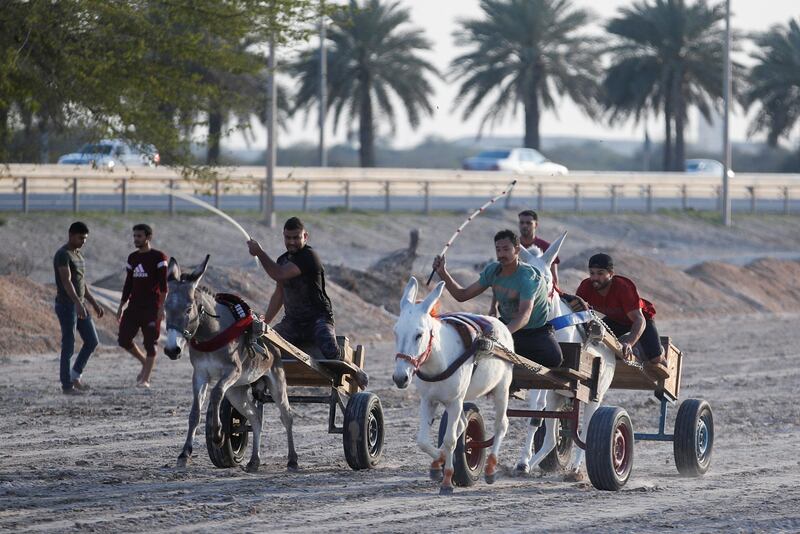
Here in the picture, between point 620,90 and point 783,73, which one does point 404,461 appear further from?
point 783,73

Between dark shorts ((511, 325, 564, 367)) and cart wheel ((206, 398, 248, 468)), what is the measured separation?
8.08 ft

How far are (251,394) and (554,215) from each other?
31769 mm

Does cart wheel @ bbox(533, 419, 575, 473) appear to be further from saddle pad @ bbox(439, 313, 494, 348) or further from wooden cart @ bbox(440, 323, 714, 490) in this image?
saddle pad @ bbox(439, 313, 494, 348)

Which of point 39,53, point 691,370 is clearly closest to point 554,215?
point 691,370

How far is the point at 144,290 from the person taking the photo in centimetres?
1683

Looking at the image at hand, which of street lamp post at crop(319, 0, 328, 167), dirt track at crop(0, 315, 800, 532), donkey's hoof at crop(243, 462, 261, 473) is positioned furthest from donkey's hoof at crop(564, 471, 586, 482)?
street lamp post at crop(319, 0, 328, 167)

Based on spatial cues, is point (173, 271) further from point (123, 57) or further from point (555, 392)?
point (123, 57)

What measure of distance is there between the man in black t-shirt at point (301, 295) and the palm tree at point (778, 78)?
146ft

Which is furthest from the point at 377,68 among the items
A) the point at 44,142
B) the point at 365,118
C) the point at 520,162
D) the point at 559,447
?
the point at 559,447

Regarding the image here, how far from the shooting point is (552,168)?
189 feet

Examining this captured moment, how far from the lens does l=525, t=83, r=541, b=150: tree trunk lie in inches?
2022

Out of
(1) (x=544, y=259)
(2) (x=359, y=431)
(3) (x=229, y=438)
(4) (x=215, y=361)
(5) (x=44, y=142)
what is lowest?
(3) (x=229, y=438)

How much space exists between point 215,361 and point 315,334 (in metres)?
1.08

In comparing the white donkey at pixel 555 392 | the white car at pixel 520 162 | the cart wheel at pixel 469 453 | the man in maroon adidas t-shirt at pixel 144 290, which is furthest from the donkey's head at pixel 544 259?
the white car at pixel 520 162
